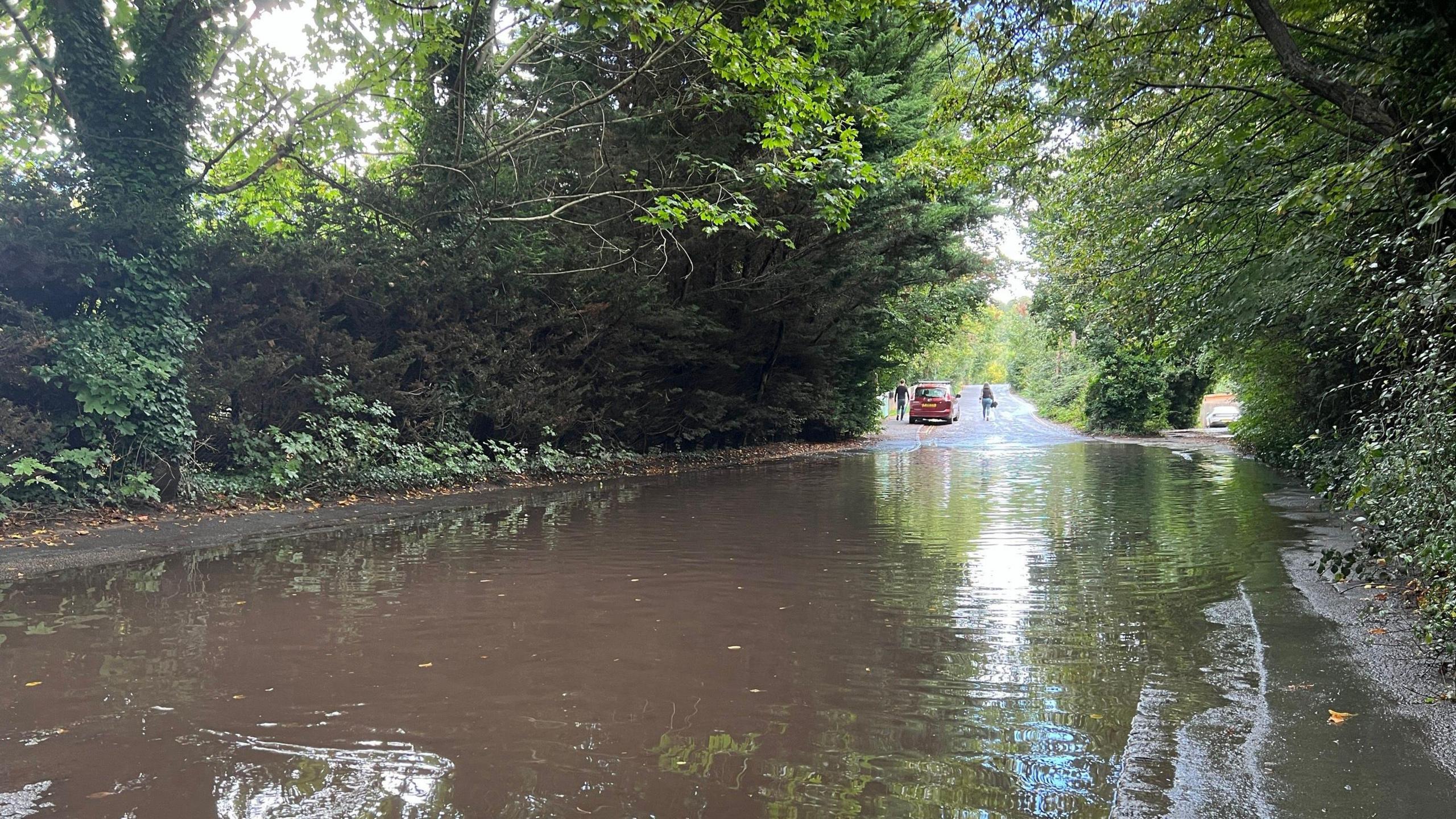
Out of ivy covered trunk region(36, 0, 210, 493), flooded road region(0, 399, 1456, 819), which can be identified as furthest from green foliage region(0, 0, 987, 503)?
flooded road region(0, 399, 1456, 819)

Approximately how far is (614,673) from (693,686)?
1.61 feet

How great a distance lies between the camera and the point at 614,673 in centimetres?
481

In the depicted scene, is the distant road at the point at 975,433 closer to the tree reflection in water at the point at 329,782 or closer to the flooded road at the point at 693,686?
the flooded road at the point at 693,686

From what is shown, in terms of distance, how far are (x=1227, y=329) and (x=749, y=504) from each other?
278 inches

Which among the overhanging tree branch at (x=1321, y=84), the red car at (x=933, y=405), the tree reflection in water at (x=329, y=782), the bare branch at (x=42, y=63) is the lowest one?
the tree reflection in water at (x=329, y=782)

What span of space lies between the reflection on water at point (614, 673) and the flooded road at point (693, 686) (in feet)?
0.08

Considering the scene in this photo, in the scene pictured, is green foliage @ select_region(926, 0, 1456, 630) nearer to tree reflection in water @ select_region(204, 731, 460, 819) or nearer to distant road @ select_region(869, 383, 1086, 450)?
tree reflection in water @ select_region(204, 731, 460, 819)

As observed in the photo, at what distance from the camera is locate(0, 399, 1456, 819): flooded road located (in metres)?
3.40

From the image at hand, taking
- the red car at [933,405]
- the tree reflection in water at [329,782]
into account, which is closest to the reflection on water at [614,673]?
→ the tree reflection in water at [329,782]

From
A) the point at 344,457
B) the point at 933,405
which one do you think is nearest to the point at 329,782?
the point at 344,457

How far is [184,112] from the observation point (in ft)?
36.6

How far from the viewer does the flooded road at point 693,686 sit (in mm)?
3404

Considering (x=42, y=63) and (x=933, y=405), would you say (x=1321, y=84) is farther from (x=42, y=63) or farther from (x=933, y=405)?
(x=933, y=405)

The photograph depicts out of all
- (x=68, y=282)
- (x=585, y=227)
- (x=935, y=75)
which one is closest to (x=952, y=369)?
(x=935, y=75)
